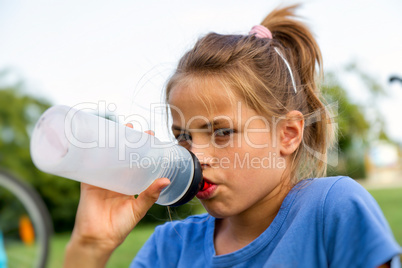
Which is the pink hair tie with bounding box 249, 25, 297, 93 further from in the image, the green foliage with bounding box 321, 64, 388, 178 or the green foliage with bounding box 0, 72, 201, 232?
the green foliage with bounding box 321, 64, 388, 178

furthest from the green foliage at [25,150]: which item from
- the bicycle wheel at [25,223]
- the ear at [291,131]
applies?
the ear at [291,131]

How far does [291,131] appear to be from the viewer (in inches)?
60.6

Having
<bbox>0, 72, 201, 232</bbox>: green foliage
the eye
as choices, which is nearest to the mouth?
the eye

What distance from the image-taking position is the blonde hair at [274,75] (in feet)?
4.85

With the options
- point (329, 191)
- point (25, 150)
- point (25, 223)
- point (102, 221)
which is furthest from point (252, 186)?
point (25, 150)

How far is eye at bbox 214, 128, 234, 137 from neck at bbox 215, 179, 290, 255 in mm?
284

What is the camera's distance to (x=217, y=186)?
4.51 ft

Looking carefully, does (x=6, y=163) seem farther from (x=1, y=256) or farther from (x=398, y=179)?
(x=398, y=179)

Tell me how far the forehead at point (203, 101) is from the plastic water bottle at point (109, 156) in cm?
12

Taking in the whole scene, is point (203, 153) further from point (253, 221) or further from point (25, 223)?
point (25, 223)

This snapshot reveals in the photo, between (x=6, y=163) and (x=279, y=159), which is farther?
(x=6, y=163)

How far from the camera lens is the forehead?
1.37 metres

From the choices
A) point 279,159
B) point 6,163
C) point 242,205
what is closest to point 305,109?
point 279,159

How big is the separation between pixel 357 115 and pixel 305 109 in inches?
595
